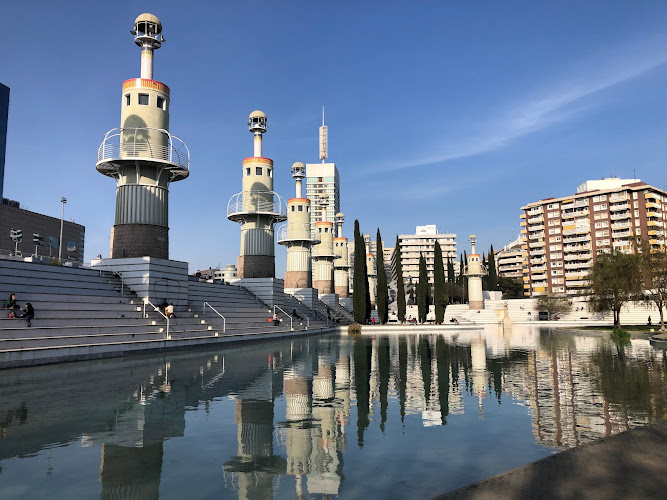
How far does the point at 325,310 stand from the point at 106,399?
48.8 m

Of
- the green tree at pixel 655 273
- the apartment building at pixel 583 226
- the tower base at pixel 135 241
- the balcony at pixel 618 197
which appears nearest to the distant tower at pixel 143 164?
the tower base at pixel 135 241

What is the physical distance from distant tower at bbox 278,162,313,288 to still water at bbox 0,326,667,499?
41.1 metres

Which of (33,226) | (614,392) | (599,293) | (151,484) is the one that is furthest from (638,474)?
(33,226)

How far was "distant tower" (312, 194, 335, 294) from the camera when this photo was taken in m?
68.1

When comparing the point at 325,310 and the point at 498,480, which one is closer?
the point at 498,480

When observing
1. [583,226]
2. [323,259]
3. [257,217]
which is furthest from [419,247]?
[257,217]

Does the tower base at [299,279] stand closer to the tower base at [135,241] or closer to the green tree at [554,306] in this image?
the tower base at [135,241]

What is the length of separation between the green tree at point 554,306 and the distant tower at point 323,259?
31792mm

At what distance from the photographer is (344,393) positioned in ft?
38.2

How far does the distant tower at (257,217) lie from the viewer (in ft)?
145

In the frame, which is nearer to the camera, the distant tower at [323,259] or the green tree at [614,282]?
the green tree at [614,282]

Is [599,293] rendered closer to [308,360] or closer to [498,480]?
[308,360]

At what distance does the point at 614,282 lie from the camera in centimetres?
3788

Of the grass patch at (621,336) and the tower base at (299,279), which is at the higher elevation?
the tower base at (299,279)
